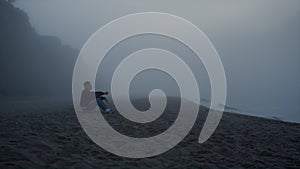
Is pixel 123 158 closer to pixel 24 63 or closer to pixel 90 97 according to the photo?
pixel 90 97

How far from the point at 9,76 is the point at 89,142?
54.3m

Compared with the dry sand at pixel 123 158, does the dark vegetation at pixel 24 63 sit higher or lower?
higher

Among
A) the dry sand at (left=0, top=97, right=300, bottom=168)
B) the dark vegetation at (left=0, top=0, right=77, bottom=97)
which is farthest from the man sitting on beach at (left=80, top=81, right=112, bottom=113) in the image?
the dark vegetation at (left=0, top=0, right=77, bottom=97)

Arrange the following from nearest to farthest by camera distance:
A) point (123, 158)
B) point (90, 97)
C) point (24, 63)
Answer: point (123, 158) → point (90, 97) → point (24, 63)

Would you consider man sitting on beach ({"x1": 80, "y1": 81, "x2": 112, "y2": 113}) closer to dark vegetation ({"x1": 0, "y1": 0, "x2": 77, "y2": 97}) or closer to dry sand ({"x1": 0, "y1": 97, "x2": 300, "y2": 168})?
dry sand ({"x1": 0, "y1": 97, "x2": 300, "y2": 168})

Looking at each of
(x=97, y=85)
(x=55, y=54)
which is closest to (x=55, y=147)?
(x=55, y=54)

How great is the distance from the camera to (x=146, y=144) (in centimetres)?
1017

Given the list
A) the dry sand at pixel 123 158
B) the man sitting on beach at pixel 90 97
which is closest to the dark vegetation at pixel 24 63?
the man sitting on beach at pixel 90 97

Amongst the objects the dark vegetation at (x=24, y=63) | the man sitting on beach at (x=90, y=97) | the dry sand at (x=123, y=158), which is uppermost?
the dark vegetation at (x=24, y=63)

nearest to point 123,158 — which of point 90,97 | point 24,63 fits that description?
point 90,97

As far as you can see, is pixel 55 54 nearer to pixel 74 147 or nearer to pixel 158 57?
pixel 158 57

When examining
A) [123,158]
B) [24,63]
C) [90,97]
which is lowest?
[123,158]

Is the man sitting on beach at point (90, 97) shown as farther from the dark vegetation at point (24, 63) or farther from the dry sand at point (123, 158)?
the dark vegetation at point (24, 63)

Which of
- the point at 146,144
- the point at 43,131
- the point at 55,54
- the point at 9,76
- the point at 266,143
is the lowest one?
the point at 266,143
